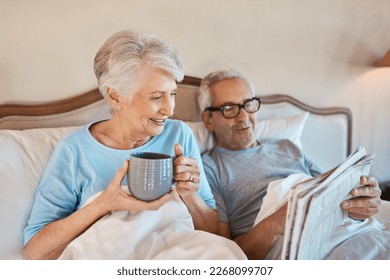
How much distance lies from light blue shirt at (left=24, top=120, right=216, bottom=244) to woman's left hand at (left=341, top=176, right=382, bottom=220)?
0.44m

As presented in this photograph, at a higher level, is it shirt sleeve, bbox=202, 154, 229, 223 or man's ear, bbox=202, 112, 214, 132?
man's ear, bbox=202, 112, 214, 132

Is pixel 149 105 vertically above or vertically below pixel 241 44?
below

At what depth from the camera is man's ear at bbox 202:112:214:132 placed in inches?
39.6

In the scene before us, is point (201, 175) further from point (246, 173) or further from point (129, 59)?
point (129, 59)

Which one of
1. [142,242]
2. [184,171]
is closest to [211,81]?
[184,171]

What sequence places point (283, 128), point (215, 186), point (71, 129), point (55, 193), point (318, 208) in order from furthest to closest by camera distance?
point (283, 128), point (215, 186), point (71, 129), point (55, 193), point (318, 208)

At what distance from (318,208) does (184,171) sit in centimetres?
24

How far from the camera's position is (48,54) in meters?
0.76

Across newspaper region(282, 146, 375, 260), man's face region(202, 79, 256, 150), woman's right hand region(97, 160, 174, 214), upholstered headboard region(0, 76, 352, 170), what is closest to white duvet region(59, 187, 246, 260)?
woman's right hand region(97, 160, 174, 214)

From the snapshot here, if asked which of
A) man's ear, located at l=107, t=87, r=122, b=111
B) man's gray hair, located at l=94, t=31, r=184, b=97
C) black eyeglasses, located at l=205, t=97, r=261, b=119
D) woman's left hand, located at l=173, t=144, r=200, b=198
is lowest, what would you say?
woman's left hand, located at l=173, t=144, r=200, b=198

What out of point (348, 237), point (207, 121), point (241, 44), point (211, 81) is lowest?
point (348, 237)

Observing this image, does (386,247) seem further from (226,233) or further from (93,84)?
(93,84)

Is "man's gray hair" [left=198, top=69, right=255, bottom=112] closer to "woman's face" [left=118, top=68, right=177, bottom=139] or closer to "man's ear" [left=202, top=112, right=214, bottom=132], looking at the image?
"man's ear" [left=202, top=112, right=214, bottom=132]

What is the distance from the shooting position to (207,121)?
1011 millimetres
